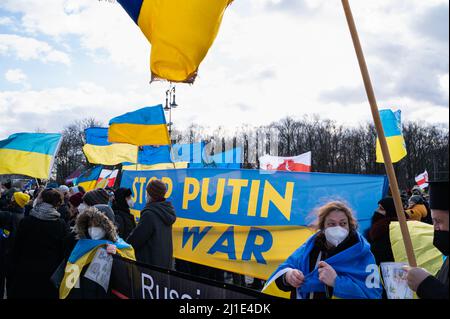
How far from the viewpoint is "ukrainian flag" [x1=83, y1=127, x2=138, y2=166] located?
14.5 metres

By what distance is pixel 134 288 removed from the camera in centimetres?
318

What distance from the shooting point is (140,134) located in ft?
32.3

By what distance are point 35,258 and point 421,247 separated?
3685 millimetres

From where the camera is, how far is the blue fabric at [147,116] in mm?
9938

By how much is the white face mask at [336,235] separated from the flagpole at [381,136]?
58 cm

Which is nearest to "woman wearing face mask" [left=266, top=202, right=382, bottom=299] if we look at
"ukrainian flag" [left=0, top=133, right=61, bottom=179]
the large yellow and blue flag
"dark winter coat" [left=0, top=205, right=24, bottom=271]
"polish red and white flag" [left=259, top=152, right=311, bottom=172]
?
the large yellow and blue flag

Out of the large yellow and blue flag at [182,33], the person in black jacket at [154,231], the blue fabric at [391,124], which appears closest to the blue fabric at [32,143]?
the person in black jacket at [154,231]

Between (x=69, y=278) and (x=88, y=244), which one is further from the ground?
(x=88, y=244)

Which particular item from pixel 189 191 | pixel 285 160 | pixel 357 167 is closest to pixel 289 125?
pixel 357 167

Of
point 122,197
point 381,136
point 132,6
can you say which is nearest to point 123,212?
point 122,197

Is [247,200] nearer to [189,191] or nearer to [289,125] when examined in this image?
[189,191]

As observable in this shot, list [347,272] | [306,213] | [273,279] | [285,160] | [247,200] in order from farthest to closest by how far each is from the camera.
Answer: [285,160], [247,200], [306,213], [273,279], [347,272]

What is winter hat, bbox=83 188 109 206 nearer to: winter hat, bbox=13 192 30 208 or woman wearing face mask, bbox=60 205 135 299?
winter hat, bbox=13 192 30 208
